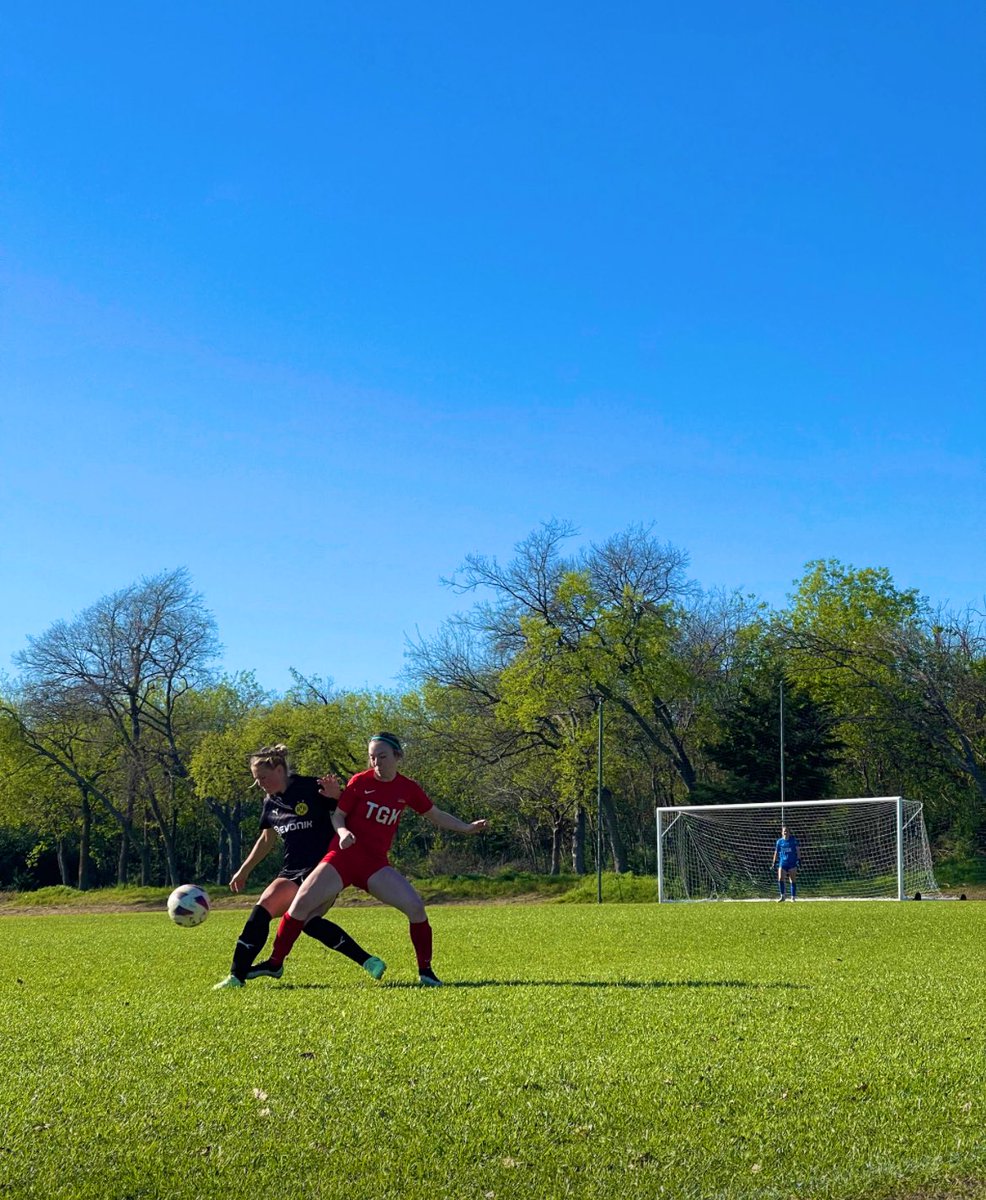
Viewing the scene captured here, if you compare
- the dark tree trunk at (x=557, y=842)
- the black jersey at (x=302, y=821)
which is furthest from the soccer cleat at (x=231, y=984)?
the dark tree trunk at (x=557, y=842)

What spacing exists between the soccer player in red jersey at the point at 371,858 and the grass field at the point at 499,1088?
433 mm

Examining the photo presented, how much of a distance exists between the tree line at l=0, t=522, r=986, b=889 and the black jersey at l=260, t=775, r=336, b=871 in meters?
36.7

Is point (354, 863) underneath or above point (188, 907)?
above

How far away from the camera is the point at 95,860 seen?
65375mm

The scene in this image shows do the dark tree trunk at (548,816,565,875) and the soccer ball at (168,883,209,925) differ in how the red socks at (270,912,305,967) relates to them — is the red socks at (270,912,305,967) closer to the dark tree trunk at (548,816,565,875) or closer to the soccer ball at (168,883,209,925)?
the soccer ball at (168,883,209,925)

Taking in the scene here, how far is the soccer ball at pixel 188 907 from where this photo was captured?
1073 cm

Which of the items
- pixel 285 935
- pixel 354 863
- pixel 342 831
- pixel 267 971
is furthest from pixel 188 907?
pixel 342 831

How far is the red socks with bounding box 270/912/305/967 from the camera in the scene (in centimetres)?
929

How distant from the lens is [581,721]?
4828 centimetres

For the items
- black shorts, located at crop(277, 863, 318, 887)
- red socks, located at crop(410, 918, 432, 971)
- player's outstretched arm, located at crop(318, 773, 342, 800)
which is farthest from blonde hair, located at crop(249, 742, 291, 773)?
red socks, located at crop(410, 918, 432, 971)

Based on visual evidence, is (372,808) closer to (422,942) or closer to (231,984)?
(422,942)

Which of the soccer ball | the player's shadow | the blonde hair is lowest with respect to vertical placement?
the player's shadow

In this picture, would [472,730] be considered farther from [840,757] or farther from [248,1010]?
[248,1010]

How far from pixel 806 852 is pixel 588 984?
1169 inches
